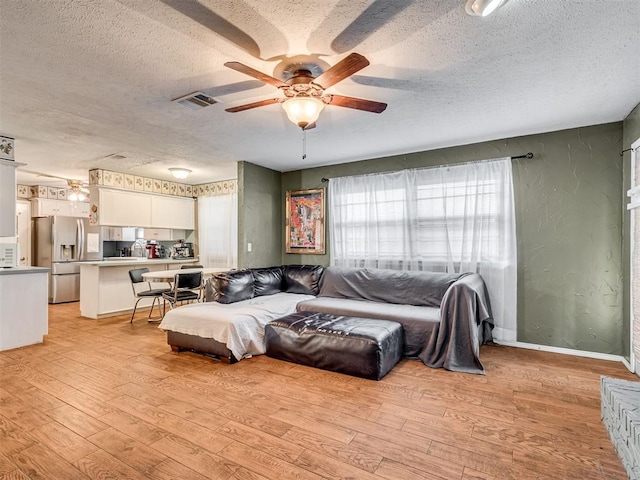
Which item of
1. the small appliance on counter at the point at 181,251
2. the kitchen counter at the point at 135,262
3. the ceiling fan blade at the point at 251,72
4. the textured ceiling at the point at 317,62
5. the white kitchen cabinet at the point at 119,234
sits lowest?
the kitchen counter at the point at 135,262

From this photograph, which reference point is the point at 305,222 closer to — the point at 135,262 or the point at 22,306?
the point at 135,262

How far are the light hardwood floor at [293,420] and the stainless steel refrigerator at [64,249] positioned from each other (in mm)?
3518

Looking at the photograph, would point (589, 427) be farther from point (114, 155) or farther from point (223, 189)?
point (223, 189)

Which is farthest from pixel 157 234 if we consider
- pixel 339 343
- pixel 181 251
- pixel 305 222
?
pixel 339 343

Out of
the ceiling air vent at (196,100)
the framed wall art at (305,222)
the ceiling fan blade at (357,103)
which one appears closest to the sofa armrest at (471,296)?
the ceiling fan blade at (357,103)

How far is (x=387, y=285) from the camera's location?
422 cm

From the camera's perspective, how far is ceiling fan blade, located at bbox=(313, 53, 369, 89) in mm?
1780

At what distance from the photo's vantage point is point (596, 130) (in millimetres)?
3434

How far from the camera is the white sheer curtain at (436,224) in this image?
3830 mm

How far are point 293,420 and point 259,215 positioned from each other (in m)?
3.41

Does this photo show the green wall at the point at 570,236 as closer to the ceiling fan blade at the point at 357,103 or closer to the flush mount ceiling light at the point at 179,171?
the ceiling fan blade at the point at 357,103

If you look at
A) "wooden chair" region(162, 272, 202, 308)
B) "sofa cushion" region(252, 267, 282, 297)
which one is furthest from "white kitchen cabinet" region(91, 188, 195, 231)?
"sofa cushion" region(252, 267, 282, 297)

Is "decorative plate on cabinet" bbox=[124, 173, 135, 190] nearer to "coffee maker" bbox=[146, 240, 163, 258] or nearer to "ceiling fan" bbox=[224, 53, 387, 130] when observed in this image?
"coffee maker" bbox=[146, 240, 163, 258]

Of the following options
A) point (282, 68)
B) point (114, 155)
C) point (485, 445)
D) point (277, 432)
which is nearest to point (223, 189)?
point (114, 155)
